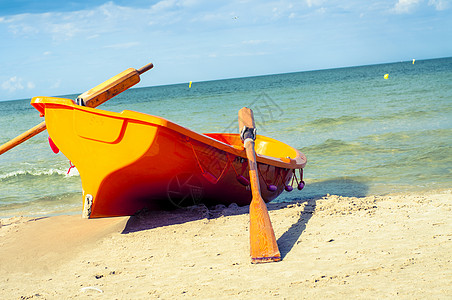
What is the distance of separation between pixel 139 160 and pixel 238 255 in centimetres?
128

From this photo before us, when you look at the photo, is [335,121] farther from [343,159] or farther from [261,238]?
[261,238]

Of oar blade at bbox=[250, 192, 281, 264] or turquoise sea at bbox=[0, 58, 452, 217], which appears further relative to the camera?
turquoise sea at bbox=[0, 58, 452, 217]

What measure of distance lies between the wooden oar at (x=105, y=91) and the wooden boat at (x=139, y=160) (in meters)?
0.42

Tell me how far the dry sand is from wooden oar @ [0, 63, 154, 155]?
121cm

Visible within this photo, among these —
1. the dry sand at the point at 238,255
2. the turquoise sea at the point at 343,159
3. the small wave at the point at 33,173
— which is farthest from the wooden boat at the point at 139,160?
the small wave at the point at 33,173

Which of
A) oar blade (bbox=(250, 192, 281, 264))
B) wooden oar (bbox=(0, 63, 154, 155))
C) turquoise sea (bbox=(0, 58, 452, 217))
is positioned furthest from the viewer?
turquoise sea (bbox=(0, 58, 452, 217))

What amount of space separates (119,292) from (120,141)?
1.39m

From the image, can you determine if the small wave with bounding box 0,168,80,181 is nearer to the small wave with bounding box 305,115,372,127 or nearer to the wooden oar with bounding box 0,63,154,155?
the wooden oar with bounding box 0,63,154,155

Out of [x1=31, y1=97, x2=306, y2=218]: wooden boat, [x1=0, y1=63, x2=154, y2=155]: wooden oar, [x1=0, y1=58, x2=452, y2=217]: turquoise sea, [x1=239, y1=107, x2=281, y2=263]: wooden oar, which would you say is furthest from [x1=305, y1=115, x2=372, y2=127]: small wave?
[x1=239, y1=107, x2=281, y2=263]: wooden oar

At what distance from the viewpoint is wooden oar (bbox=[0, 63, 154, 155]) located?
4.16 meters

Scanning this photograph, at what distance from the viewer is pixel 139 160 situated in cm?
379

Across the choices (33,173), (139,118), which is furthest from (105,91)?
(33,173)

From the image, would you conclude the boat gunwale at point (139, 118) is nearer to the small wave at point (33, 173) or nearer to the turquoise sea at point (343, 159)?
the turquoise sea at point (343, 159)

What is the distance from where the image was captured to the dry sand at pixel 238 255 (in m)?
2.62
